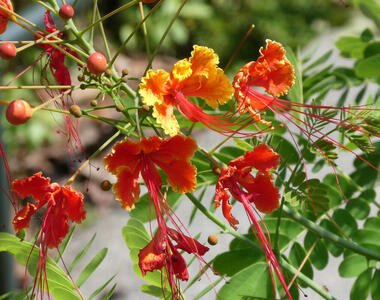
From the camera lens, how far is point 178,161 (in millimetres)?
953

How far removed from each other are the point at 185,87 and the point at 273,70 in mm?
190

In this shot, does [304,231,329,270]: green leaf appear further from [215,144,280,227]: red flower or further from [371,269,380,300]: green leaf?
[215,144,280,227]: red flower

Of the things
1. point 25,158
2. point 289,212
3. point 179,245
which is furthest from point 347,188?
point 25,158

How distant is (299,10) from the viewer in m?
5.45

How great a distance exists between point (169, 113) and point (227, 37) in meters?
4.23

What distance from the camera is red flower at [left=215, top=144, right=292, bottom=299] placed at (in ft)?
3.22

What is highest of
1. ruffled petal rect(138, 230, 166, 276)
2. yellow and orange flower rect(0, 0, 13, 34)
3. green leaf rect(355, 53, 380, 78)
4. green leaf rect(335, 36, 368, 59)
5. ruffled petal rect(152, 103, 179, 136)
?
green leaf rect(335, 36, 368, 59)

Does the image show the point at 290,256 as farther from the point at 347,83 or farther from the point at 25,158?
the point at 25,158

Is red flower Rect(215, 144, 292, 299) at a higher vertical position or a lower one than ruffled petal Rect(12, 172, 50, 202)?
lower

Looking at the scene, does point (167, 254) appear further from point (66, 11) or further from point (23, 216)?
point (66, 11)

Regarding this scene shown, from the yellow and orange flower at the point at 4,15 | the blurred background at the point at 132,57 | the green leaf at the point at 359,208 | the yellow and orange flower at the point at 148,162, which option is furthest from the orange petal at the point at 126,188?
the blurred background at the point at 132,57

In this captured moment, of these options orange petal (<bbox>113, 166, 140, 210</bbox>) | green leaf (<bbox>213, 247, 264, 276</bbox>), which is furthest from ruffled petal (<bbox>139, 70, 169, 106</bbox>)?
green leaf (<bbox>213, 247, 264, 276</bbox>)

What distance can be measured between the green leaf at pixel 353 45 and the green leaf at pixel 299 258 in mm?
643

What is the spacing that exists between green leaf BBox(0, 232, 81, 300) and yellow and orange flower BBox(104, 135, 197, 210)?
0.75ft
